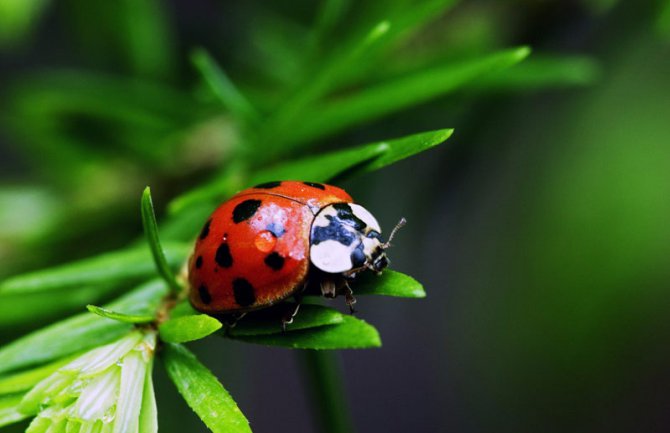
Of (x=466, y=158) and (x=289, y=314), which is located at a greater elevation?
(x=466, y=158)

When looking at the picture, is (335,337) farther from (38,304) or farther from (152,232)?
(38,304)

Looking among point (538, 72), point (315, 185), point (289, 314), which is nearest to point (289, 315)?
point (289, 314)

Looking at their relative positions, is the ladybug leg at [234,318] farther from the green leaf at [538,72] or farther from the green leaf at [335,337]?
the green leaf at [538,72]

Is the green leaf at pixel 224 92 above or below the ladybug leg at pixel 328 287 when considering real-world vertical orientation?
above

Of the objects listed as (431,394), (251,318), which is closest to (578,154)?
(251,318)

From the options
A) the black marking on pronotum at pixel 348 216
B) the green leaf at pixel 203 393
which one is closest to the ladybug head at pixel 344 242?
the black marking on pronotum at pixel 348 216

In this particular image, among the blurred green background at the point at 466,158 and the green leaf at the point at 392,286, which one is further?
the blurred green background at the point at 466,158
